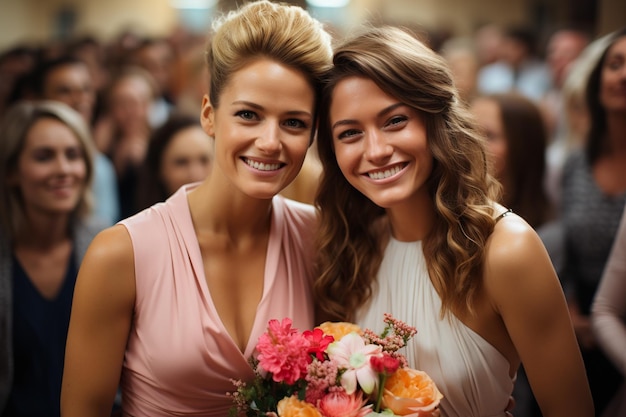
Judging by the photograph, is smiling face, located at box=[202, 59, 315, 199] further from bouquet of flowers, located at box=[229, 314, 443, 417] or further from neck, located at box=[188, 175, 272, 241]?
bouquet of flowers, located at box=[229, 314, 443, 417]

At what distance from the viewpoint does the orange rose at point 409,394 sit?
5.45 ft

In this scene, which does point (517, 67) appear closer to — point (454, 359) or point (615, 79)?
point (615, 79)

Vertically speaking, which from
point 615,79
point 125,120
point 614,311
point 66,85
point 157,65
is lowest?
point 614,311

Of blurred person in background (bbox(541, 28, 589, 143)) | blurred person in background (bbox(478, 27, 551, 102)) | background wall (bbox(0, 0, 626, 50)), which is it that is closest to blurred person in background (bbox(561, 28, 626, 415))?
blurred person in background (bbox(541, 28, 589, 143))

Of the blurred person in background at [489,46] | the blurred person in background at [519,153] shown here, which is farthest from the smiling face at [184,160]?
the blurred person in background at [489,46]

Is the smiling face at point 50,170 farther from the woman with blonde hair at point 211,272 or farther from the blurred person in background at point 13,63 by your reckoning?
the blurred person in background at point 13,63

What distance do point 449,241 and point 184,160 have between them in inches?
87.7

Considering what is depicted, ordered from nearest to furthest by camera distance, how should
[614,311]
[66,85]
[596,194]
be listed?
[614,311] → [596,194] → [66,85]

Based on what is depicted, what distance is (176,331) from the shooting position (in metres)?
1.99

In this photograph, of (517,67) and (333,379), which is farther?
(517,67)

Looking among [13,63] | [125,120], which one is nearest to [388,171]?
[125,120]

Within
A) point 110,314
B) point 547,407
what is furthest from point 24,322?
point 547,407

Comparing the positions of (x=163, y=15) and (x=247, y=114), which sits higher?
(x=163, y=15)

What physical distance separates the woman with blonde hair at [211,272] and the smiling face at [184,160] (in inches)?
66.2
